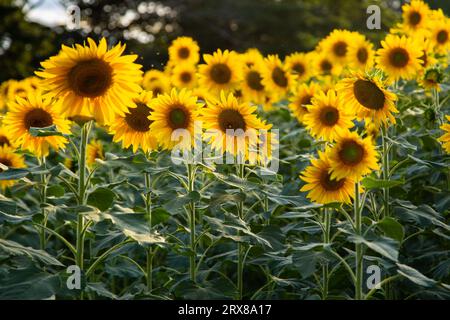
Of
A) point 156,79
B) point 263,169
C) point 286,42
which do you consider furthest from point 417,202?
point 286,42

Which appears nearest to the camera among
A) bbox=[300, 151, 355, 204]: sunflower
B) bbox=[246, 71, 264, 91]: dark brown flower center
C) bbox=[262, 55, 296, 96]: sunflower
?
bbox=[300, 151, 355, 204]: sunflower

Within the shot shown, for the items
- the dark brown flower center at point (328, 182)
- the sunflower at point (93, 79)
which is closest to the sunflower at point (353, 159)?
the dark brown flower center at point (328, 182)

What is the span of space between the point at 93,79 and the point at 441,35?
3333mm

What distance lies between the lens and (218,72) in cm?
490

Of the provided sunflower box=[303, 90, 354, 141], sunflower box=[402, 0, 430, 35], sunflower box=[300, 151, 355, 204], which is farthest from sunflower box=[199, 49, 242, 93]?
sunflower box=[300, 151, 355, 204]

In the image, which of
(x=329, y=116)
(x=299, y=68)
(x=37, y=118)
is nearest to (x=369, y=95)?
(x=329, y=116)

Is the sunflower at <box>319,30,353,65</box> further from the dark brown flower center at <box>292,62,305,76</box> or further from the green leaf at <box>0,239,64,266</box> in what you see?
the green leaf at <box>0,239,64,266</box>

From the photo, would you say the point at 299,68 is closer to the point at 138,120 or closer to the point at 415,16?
the point at 415,16

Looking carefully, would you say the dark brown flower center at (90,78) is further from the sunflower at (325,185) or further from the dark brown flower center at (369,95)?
the dark brown flower center at (369,95)

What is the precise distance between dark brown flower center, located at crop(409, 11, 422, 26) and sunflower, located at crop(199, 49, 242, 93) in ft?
6.04

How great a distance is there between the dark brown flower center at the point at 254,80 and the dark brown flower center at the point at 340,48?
1071 millimetres

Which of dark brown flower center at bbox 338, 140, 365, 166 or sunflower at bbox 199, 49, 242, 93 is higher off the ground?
sunflower at bbox 199, 49, 242, 93

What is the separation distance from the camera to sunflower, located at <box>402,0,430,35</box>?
5.72 meters
